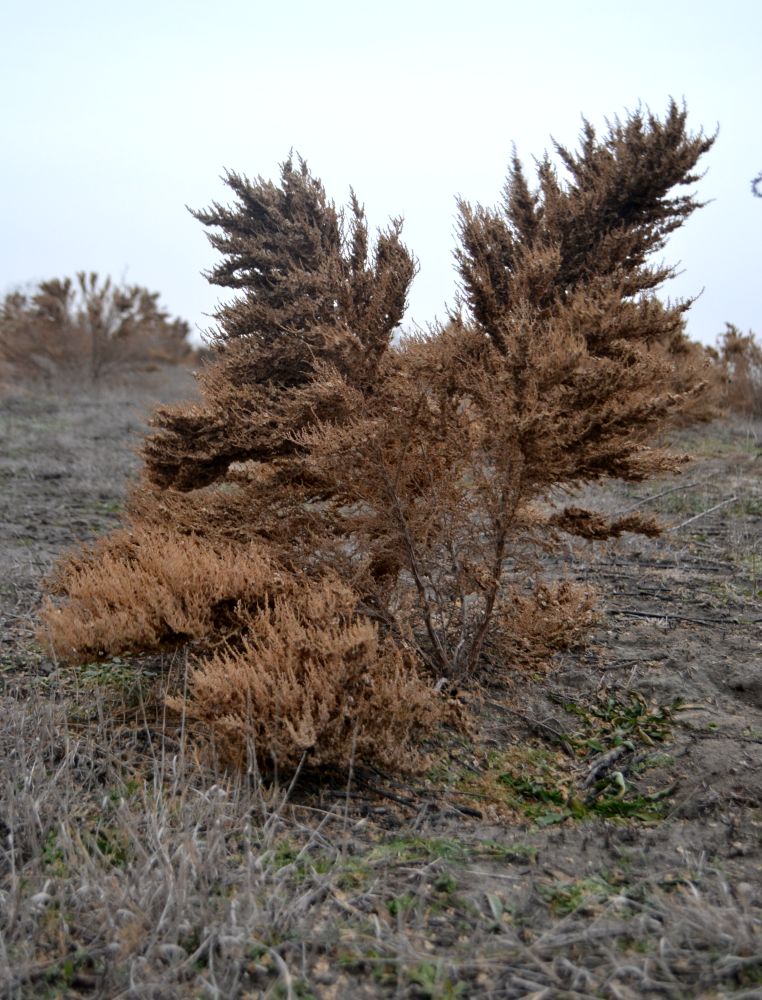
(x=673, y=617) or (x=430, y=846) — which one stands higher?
(x=673, y=617)

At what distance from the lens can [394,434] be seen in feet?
13.7

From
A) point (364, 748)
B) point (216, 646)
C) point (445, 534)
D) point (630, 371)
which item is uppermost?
point (630, 371)

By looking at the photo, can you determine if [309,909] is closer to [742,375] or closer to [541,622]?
[541,622]

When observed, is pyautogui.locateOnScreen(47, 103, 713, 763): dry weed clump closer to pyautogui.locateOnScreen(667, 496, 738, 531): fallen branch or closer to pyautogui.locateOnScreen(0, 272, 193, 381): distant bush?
pyautogui.locateOnScreen(667, 496, 738, 531): fallen branch

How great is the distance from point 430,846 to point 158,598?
5.16ft

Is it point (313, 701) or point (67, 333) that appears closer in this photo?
point (313, 701)

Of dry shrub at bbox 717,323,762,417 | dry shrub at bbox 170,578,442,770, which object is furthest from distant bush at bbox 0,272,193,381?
dry shrub at bbox 170,578,442,770

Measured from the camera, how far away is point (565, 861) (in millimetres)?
2938

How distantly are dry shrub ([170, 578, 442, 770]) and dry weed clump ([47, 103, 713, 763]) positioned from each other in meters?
0.01

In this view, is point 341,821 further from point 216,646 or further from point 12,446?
point 12,446

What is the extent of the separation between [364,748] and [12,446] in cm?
940

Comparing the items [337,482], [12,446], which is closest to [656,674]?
[337,482]

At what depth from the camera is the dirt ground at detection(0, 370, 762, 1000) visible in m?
2.29

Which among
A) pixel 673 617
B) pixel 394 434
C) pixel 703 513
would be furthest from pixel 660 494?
pixel 394 434
